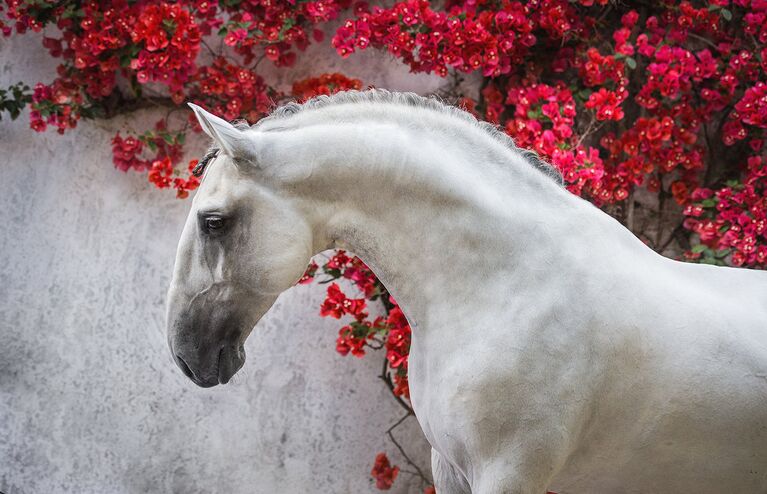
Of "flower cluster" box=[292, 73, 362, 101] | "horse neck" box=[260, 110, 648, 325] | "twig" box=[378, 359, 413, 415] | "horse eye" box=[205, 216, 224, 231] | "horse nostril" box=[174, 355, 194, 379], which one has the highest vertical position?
"horse neck" box=[260, 110, 648, 325]

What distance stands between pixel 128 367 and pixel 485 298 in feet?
5.64

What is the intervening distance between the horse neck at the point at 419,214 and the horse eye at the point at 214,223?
5.0 inches

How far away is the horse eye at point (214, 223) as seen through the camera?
1273 millimetres

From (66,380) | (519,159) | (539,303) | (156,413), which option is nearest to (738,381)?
(539,303)

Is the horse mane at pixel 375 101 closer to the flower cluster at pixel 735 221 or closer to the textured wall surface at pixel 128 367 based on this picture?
the flower cluster at pixel 735 221

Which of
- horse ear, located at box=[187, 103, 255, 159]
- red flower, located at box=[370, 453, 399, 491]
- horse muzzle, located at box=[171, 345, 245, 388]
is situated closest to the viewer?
horse ear, located at box=[187, 103, 255, 159]

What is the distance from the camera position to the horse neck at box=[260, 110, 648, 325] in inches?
50.6

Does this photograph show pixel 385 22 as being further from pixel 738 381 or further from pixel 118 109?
pixel 738 381

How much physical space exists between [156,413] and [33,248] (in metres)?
0.71

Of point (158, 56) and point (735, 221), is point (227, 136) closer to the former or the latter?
point (158, 56)

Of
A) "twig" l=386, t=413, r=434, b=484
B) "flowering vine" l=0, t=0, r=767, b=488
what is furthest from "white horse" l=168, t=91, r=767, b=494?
"twig" l=386, t=413, r=434, b=484

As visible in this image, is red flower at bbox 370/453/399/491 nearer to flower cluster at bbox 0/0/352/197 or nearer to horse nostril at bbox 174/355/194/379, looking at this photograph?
flower cluster at bbox 0/0/352/197

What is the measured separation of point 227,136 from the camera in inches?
48.1

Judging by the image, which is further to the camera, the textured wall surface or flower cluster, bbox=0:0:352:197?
the textured wall surface
